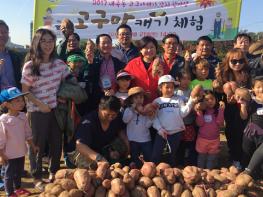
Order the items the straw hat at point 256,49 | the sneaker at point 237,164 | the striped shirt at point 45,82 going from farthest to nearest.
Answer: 1. the straw hat at point 256,49
2. the sneaker at point 237,164
3. the striped shirt at point 45,82

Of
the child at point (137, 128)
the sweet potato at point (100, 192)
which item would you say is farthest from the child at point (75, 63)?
the sweet potato at point (100, 192)

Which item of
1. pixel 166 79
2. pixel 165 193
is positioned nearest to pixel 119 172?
pixel 165 193

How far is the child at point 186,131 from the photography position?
15.7 ft

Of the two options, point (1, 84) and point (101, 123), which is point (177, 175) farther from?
point (1, 84)

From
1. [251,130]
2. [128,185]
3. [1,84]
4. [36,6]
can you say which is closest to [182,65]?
[251,130]

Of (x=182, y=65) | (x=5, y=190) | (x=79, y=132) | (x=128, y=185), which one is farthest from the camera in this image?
(x=182, y=65)

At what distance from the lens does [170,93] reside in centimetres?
456

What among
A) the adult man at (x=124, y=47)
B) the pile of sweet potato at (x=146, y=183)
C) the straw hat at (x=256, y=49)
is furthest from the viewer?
the straw hat at (x=256, y=49)

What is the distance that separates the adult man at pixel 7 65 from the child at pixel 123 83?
1.44 m

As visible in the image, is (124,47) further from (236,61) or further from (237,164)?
(237,164)

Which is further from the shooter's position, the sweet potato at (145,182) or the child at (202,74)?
the child at (202,74)

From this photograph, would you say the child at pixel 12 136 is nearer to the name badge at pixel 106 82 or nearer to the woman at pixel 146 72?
the name badge at pixel 106 82

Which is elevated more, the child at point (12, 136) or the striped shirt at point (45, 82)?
the striped shirt at point (45, 82)

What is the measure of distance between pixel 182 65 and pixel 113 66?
1040 millimetres
